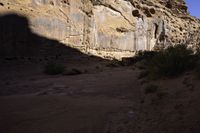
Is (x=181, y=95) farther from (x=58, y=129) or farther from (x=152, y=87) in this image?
(x=58, y=129)

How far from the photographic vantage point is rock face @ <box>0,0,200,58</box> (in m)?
23.5

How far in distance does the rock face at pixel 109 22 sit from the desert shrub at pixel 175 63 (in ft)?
42.1

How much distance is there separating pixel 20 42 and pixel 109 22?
41.3ft

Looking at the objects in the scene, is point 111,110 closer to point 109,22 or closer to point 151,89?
point 151,89

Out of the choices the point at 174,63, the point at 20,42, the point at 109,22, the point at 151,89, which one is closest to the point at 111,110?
the point at 151,89

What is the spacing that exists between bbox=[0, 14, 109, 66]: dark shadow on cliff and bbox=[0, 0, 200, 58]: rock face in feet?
1.37

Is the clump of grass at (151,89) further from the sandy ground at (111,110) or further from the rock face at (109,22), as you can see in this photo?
the rock face at (109,22)

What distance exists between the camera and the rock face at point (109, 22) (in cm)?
2345

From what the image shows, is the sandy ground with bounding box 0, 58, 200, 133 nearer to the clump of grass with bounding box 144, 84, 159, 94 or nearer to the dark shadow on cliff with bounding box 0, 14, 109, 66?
the clump of grass with bounding box 144, 84, 159, 94

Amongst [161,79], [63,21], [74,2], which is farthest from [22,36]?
[161,79]

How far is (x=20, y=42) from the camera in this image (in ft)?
71.5

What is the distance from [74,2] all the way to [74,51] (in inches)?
162

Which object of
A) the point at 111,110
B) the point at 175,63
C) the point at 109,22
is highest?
the point at 109,22

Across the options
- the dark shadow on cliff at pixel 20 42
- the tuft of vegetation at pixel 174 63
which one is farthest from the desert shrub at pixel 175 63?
the dark shadow on cliff at pixel 20 42
